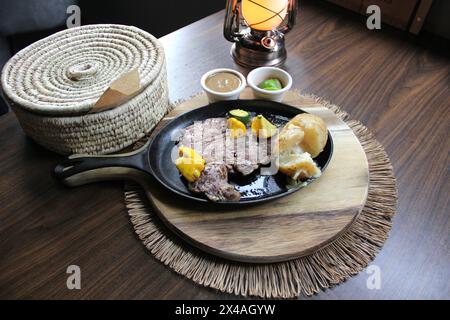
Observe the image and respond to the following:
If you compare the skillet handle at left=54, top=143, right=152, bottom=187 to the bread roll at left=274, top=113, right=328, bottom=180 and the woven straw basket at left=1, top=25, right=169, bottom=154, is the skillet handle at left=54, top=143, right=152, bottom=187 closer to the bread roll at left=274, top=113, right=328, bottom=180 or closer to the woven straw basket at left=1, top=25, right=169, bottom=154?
the woven straw basket at left=1, top=25, right=169, bottom=154

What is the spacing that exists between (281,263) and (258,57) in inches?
34.8

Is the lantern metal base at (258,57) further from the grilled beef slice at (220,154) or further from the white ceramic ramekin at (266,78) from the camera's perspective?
the grilled beef slice at (220,154)

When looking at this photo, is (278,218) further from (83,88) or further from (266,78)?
(83,88)

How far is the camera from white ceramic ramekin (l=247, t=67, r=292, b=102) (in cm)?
120

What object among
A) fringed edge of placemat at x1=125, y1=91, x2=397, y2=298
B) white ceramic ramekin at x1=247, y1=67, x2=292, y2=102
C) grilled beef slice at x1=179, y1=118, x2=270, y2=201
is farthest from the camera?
white ceramic ramekin at x1=247, y1=67, x2=292, y2=102

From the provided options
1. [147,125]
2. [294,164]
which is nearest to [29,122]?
[147,125]

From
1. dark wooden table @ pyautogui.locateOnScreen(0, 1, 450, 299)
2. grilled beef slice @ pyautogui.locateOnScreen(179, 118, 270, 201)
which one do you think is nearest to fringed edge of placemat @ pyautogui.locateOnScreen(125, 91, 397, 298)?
dark wooden table @ pyautogui.locateOnScreen(0, 1, 450, 299)

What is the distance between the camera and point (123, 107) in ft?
3.39

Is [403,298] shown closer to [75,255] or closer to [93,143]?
[75,255]

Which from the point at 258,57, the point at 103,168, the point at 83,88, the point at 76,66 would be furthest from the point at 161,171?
the point at 258,57

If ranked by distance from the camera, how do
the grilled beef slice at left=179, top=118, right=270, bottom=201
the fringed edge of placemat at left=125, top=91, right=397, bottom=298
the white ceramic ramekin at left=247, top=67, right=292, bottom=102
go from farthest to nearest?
the white ceramic ramekin at left=247, top=67, right=292, bottom=102, the grilled beef slice at left=179, top=118, right=270, bottom=201, the fringed edge of placemat at left=125, top=91, right=397, bottom=298

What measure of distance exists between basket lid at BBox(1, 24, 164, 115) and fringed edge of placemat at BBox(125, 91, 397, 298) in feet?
1.06

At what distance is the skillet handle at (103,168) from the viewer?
3.30 feet

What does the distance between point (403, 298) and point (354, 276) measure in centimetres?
12
